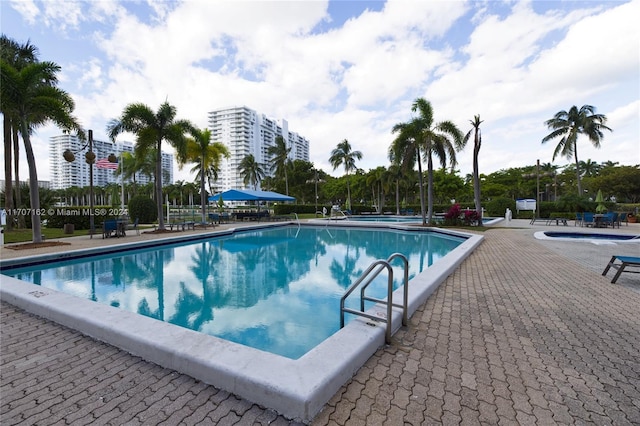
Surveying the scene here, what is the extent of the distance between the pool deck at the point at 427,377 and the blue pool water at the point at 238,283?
1.57 metres

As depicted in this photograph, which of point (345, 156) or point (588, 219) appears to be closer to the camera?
point (588, 219)

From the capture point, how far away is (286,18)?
482 inches

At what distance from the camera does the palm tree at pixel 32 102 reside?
9305mm

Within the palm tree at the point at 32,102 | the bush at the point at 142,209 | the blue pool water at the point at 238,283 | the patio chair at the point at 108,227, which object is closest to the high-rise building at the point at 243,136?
the bush at the point at 142,209

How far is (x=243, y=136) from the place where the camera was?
115250 millimetres

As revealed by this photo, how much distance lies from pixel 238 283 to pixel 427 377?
17.6 ft

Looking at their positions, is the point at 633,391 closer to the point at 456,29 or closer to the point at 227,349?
the point at 227,349

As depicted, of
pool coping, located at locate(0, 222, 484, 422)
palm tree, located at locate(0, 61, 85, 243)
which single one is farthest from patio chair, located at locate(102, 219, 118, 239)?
pool coping, located at locate(0, 222, 484, 422)

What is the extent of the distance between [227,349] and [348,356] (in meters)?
1.06

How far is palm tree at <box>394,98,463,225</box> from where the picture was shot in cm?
1805

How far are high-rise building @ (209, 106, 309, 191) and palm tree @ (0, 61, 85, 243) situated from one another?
101 m

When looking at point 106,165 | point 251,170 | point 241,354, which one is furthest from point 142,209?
point 251,170

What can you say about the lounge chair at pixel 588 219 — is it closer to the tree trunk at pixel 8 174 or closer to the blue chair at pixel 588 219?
the blue chair at pixel 588 219

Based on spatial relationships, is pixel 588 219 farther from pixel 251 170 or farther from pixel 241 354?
pixel 251 170
